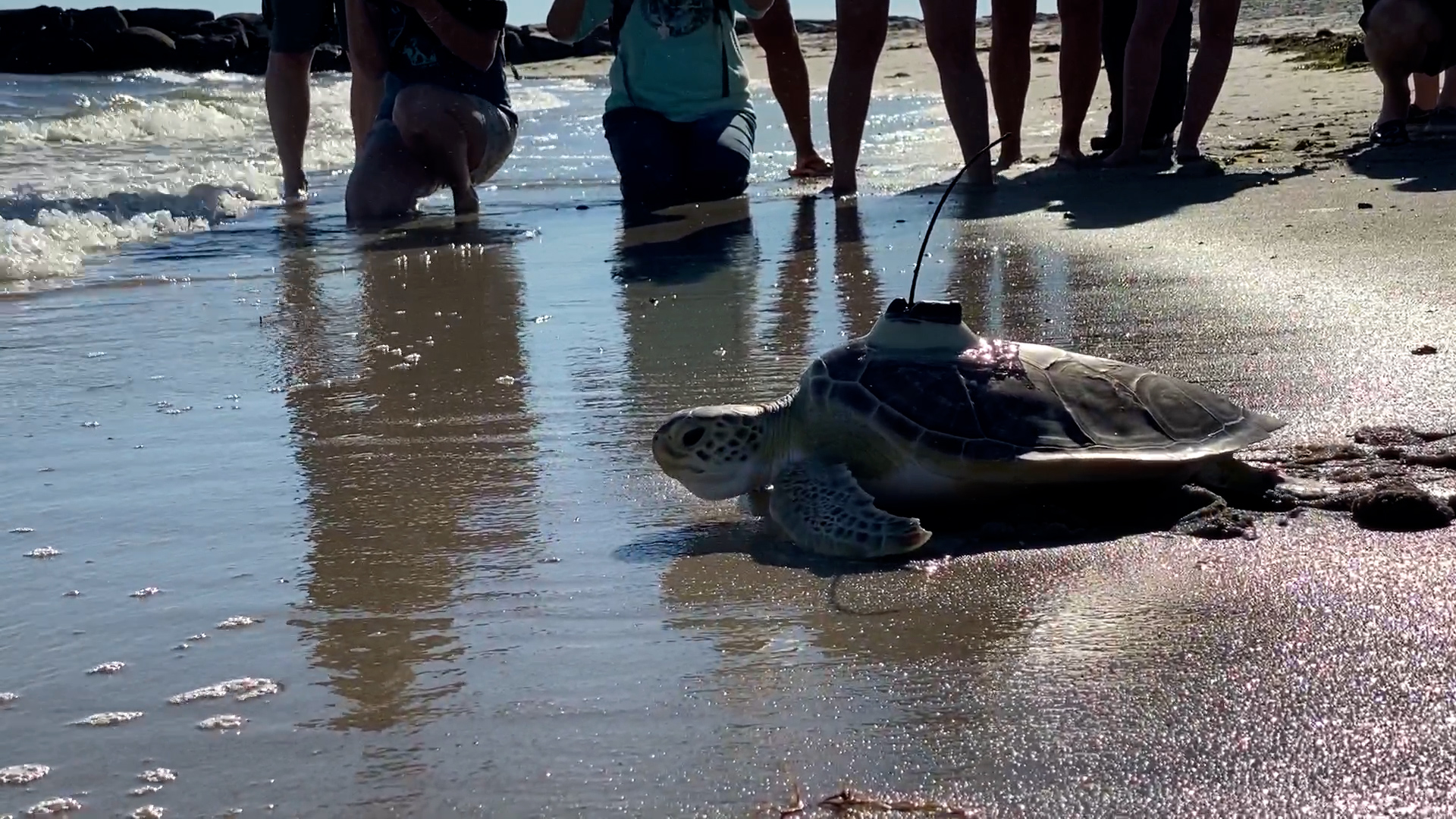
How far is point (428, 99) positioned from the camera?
696 cm

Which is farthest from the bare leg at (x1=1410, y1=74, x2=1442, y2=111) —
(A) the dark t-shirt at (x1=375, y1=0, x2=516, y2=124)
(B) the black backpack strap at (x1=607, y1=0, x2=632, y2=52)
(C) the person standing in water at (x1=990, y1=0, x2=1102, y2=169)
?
(A) the dark t-shirt at (x1=375, y1=0, x2=516, y2=124)

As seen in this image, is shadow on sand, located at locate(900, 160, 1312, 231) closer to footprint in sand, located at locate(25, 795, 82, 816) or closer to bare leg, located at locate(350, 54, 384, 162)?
bare leg, located at locate(350, 54, 384, 162)

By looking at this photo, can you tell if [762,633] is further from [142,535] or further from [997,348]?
[142,535]

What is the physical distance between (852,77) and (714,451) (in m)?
4.60

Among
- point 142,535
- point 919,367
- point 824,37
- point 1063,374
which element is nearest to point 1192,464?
point 1063,374

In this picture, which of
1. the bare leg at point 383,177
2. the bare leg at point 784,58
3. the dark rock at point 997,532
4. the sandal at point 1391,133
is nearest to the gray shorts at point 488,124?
the bare leg at point 383,177

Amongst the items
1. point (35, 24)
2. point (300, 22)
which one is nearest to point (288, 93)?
point (300, 22)

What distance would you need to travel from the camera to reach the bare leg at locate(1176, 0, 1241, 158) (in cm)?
679

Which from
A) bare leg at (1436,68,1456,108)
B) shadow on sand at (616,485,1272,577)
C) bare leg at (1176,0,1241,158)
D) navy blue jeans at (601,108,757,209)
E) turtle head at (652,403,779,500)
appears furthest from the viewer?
bare leg at (1436,68,1456,108)

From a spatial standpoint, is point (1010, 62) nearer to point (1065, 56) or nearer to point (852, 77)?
point (1065, 56)

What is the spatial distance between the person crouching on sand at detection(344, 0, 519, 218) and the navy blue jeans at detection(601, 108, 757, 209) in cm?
59

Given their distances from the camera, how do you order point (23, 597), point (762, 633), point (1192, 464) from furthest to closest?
point (1192, 464), point (23, 597), point (762, 633)

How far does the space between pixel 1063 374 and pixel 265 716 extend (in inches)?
57.2

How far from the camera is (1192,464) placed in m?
2.57
